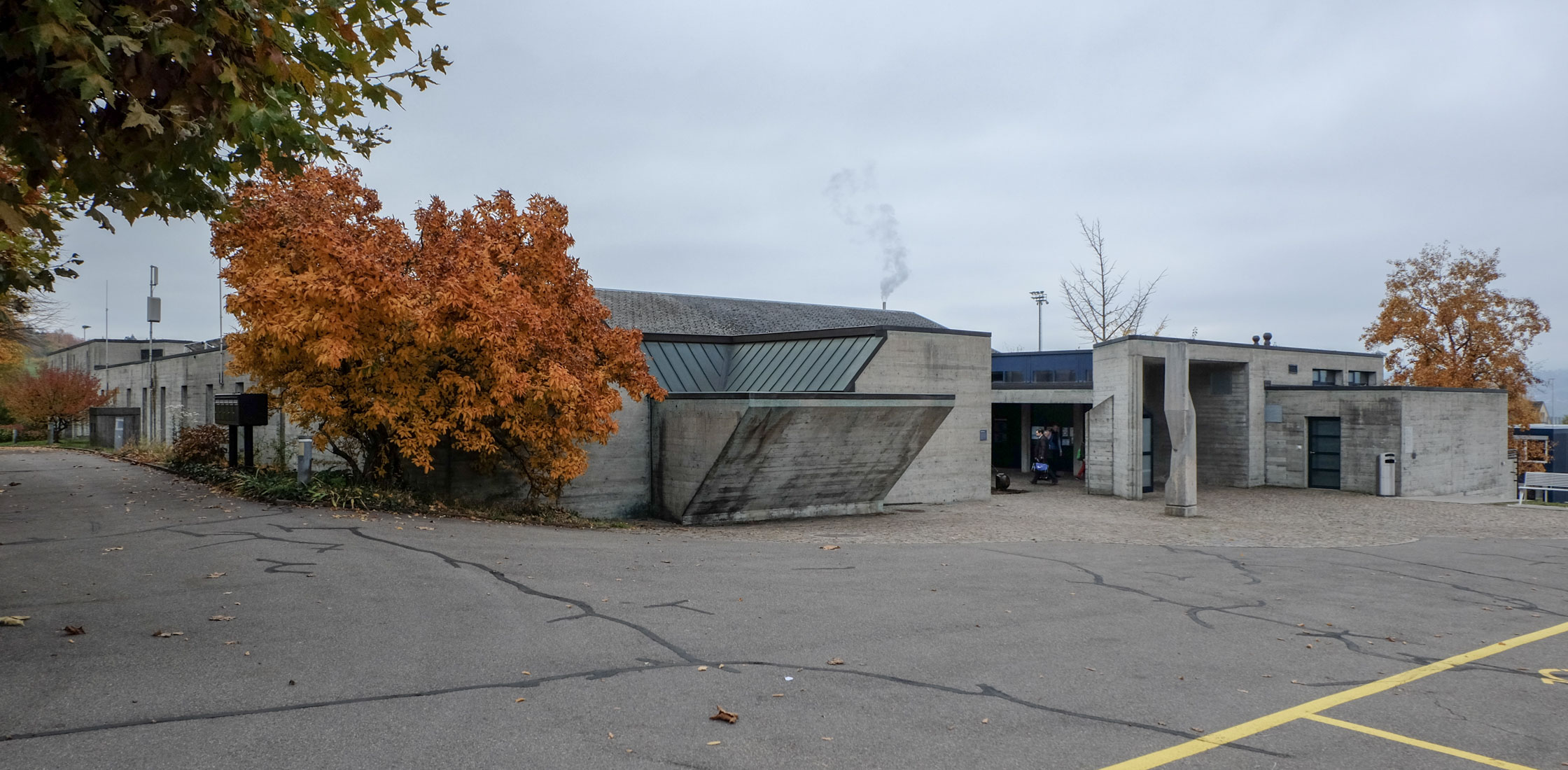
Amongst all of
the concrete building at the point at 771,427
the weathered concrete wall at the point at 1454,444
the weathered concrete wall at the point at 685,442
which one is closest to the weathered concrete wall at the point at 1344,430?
the weathered concrete wall at the point at 1454,444

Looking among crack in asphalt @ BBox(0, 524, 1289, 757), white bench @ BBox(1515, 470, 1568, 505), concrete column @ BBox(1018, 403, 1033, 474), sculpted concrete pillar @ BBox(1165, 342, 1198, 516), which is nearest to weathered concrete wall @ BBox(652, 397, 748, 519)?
crack in asphalt @ BBox(0, 524, 1289, 757)

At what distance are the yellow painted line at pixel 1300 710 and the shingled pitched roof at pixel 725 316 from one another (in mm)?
15338

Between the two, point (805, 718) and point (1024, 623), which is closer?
point (805, 718)

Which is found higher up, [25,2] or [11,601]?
[25,2]

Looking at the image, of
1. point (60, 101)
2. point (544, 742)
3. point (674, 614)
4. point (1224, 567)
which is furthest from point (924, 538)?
point (60, 101)

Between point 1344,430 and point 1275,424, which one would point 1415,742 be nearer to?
point 1344,430

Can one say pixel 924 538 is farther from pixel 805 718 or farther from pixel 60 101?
pixel 60 101

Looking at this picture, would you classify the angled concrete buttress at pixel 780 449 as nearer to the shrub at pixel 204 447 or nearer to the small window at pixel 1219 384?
the shrub at pixel 204 447

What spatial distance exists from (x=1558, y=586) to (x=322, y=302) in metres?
17.0

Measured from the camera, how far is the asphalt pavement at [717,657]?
4.99 meters

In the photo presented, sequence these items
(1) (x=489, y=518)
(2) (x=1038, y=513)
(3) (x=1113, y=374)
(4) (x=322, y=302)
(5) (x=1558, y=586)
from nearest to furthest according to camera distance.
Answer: (5) (x=1558, y=586) < (4) (x=322, y=302) < (1) (x=489, y=518) < (2) (x=1038, y=513) < (3) (x=1113, y=374)

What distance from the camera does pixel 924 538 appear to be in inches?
600

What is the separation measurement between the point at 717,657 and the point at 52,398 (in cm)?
3595

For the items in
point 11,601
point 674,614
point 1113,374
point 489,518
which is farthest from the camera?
point 1113,374
